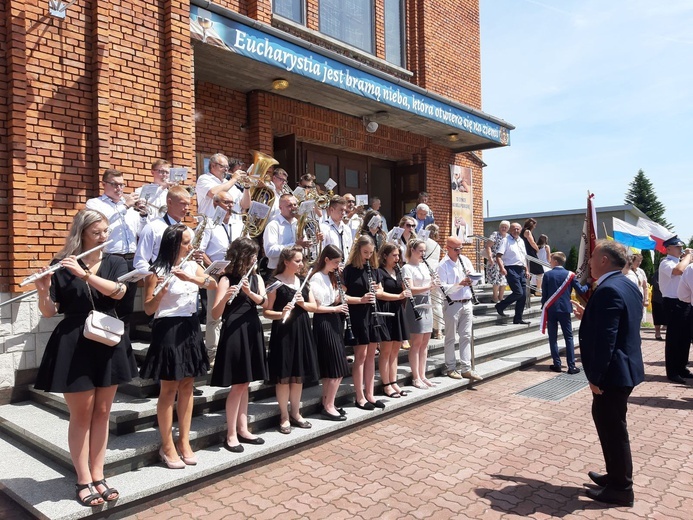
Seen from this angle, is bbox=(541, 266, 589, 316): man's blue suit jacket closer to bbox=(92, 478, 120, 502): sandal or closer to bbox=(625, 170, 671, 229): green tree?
bbox=(92, 478, 120, 502): sandal

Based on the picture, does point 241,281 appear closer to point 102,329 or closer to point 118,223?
point 102,329

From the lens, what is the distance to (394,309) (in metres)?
6.16

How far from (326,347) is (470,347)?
3102mm

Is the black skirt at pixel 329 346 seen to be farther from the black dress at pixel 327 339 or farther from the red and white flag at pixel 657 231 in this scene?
the red and white flag at pixel 657 231

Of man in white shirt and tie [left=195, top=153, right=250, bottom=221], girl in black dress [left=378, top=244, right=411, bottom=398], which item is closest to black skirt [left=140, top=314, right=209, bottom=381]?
man in white shirt and tie [left=195, top=153, right=250, bottom=221]

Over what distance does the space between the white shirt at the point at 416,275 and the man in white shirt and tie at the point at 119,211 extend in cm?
325

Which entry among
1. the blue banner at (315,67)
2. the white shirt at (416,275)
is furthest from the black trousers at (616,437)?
the blue banner at (315,67)

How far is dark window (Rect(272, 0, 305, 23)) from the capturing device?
954cm

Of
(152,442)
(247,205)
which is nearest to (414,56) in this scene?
(247,205)

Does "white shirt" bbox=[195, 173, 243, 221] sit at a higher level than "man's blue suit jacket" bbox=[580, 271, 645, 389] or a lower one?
higher

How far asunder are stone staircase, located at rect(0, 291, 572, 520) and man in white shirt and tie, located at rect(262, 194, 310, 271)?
1509 millimetres

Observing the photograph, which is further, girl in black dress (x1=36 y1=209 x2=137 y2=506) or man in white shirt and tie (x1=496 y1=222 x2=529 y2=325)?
man in white shirt and tie (x1=496 y1=222 x2=529 y2=325)

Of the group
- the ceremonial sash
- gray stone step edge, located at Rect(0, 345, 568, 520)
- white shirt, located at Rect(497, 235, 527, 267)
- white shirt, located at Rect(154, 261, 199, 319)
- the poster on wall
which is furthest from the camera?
the poster on wall

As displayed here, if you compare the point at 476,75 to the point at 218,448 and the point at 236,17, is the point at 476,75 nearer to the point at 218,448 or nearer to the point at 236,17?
the point at 236,17
